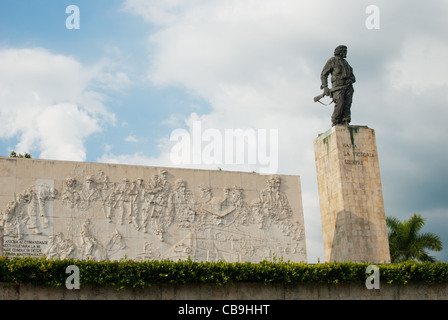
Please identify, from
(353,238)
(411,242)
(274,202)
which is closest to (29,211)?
(274,202)

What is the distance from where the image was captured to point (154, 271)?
1380 centimetres

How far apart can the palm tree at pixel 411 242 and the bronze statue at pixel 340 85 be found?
6.94 meters

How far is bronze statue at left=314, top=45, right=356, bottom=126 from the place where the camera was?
1900 cm

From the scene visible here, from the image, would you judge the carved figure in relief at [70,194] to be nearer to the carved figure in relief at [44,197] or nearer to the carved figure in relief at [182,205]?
the carved figure in relief at [44,197]

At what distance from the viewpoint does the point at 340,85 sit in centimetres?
1911

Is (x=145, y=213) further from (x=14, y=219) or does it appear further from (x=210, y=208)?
(x=14, y=219)

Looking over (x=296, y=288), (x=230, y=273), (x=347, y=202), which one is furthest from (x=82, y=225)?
(x=347, y=202)

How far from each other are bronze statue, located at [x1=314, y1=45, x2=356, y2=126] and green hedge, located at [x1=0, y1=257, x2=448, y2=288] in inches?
208

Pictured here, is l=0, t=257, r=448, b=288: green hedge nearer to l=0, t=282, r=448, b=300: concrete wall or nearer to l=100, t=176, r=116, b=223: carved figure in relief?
l=0, t=282, r=448, b=300: concrete wall

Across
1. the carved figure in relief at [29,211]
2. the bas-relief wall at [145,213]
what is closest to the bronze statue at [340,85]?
the bas-relief wall at [145,213]

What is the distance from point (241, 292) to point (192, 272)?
54.4 inches

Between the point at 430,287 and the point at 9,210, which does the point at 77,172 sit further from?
the point at 430,287

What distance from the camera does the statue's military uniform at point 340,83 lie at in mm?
19000
